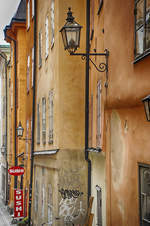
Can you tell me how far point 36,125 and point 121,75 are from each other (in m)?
13.1

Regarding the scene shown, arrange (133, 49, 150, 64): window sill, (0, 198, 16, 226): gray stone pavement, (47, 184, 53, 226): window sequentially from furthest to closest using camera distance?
1. (0, 198, 16, 226): gray stone pavement
2. (47, 184, 53, 226): window
3. (133, 49, 150, 64): window sill

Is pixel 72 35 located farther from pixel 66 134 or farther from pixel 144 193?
pixel 66 134

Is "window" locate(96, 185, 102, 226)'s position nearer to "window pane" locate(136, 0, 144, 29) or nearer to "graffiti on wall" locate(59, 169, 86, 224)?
"graffiti on wall" locate(59, 169, 86, 224)

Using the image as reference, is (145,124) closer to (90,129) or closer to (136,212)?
(136,212)

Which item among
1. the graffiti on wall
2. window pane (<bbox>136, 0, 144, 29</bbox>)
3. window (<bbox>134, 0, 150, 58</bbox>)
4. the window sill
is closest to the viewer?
the window sill

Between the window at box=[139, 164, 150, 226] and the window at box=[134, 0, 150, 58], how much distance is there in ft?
5.39

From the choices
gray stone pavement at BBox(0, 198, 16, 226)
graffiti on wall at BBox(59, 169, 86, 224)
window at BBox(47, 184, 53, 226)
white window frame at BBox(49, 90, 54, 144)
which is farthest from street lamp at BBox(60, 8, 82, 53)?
gray stone pavement at BBox(0, 198, 16, 226)

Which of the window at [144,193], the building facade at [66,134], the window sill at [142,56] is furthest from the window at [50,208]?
the window sill at [142,56]

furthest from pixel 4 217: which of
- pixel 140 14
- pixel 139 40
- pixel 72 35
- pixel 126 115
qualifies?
pixel 140 14

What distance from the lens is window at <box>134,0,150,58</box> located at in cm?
716

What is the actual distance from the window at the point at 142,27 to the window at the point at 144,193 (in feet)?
5.39

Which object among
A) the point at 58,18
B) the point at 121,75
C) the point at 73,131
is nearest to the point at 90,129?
the point at 73,131

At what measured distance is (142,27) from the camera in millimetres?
7434

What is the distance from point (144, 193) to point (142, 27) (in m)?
2.37
